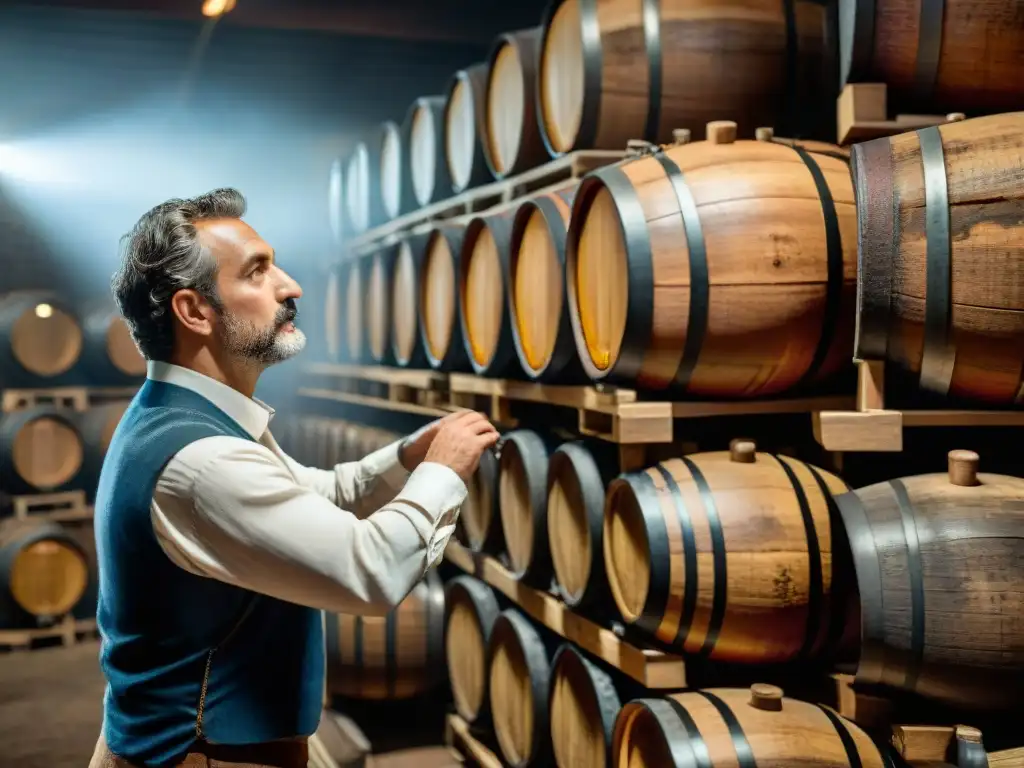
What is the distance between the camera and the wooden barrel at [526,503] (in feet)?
11.6

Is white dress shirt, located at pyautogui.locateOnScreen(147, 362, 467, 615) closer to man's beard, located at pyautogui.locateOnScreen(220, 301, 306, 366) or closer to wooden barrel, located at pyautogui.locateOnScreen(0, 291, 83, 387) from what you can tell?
man's beard, located at pyautogui.locateOnScreen(220, 301, 306, 366)

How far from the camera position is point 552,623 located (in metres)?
3.53

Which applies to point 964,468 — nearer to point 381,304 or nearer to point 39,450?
point 381,304

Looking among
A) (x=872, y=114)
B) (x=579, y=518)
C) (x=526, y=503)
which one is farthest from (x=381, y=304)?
(x=872, y=114)

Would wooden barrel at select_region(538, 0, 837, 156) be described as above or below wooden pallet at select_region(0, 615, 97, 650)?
above

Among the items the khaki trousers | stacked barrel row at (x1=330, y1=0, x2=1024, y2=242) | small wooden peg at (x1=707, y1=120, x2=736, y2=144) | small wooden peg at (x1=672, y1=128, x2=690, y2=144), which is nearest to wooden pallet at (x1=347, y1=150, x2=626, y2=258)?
stacked barrel row at (x1=330, y1=0, x2=1024, y2=242)

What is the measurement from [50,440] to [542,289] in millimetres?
5307

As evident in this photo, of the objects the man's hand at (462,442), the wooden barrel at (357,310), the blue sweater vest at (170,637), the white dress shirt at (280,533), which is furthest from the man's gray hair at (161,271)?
the wooden barrel at (357,310)

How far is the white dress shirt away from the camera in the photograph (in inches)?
74.5

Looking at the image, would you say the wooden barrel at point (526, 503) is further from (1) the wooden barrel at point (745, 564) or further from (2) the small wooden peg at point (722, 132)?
(2) the small wooden peg at point (722, 132)

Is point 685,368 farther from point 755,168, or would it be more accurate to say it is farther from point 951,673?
point 951,673

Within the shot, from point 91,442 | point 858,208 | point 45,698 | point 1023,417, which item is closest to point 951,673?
point 1023,417

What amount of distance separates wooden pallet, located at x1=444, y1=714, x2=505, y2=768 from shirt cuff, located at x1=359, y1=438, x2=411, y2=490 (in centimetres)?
181

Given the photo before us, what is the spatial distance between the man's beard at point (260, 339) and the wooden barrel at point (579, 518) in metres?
1.17
